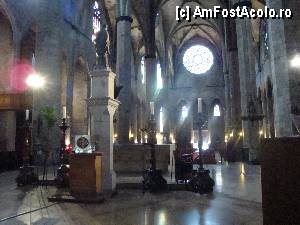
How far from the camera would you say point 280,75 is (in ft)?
28.7

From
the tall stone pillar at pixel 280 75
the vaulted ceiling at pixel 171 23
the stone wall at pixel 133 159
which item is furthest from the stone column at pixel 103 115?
the vaulted ceiling at pixel 171 23

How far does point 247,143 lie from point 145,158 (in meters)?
5.96

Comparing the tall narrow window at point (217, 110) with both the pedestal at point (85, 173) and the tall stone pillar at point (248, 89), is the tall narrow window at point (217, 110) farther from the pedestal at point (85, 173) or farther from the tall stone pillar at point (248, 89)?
the pedestal at point (85, 173)

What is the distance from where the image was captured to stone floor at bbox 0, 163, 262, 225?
4062 millimetres

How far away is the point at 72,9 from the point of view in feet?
60.0

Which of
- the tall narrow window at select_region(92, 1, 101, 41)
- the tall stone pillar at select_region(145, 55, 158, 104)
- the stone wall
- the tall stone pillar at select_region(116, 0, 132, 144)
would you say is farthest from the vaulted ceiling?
the stone wall

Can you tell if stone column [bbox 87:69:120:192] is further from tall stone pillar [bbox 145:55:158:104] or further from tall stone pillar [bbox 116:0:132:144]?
tall stone pillar [bbox 145:55:158:104]

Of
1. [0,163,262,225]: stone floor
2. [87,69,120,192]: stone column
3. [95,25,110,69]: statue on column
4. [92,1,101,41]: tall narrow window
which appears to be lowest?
[0,163,262,225]: stone floor

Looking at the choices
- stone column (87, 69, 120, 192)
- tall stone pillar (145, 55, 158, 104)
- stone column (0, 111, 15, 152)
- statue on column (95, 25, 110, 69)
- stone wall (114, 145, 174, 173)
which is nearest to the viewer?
stone column (87, 69, 120, 192)

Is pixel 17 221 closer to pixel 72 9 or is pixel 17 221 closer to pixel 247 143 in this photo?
pixel 247 143

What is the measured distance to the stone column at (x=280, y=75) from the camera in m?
8.61

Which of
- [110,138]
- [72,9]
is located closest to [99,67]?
[110,138]

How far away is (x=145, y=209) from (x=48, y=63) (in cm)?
1076

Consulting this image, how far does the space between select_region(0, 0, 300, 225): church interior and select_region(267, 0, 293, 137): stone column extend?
0.03 metres
